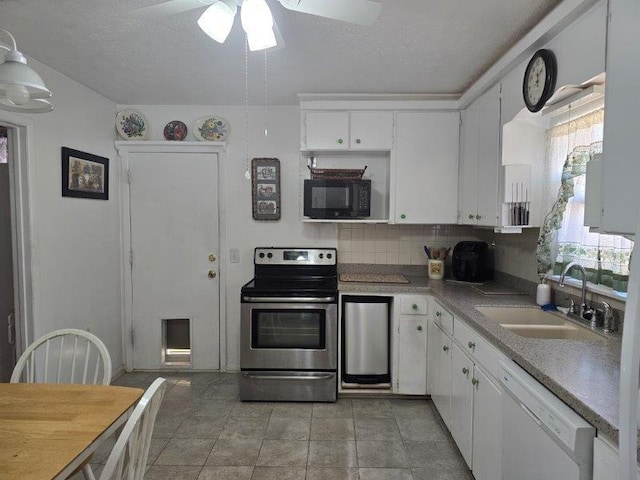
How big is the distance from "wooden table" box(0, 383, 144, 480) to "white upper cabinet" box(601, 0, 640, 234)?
5.54ft

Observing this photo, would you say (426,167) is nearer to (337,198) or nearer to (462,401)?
(337,198)

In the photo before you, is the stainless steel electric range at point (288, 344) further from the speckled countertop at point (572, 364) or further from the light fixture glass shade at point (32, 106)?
the light fixture glass shade at point (32, 106)

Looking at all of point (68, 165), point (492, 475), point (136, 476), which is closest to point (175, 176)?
point (68, 165)

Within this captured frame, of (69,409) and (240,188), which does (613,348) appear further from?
(240,188)

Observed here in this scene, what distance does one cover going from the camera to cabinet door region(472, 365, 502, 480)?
1.62 metres

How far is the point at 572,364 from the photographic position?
4.34 feet

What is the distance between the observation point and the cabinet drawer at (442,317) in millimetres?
2340

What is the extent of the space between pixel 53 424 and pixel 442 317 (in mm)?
2109

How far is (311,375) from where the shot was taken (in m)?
2.83

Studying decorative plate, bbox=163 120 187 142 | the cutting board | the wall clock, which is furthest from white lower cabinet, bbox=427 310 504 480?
decorative plate, bbox=163 120 187 142

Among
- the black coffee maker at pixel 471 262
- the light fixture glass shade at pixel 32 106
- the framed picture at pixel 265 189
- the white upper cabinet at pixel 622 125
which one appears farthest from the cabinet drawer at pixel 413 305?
the light fixture glass shade at pixel 32 106

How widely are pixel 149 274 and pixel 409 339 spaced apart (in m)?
2.29

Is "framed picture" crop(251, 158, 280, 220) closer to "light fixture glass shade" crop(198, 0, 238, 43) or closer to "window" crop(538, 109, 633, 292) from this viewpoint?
"light fixture glass shade" crop(198, 0, 238, 43)

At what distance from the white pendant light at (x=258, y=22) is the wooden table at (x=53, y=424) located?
4.73ft
